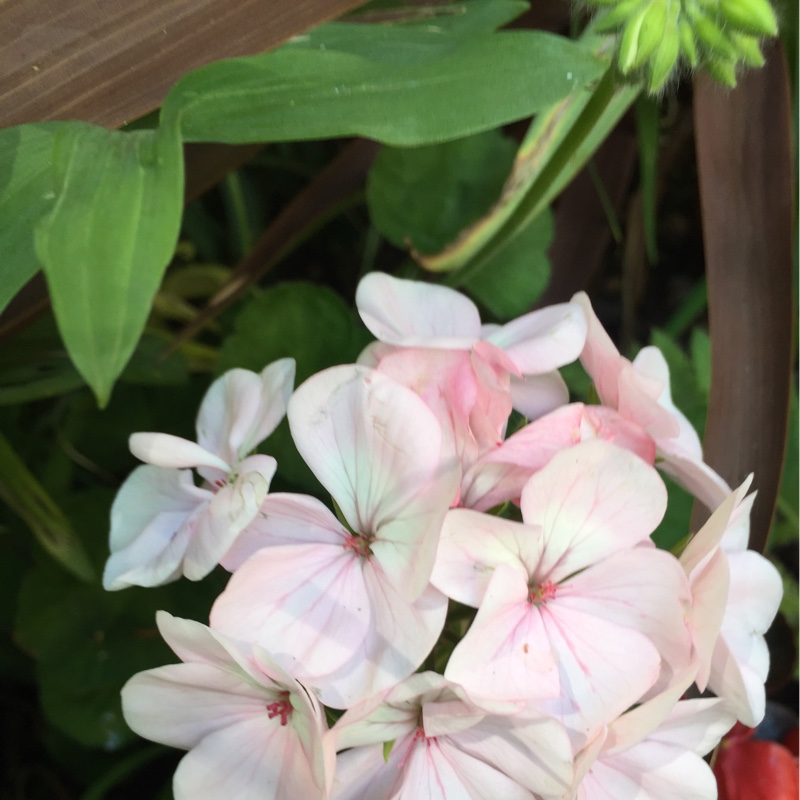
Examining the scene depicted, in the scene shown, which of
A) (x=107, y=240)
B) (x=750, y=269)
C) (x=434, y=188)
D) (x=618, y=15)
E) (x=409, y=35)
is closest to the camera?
(x=107, y=240)

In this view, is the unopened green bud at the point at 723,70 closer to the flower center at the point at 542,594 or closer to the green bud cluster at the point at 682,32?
the green bud cluster at the point at 682,32

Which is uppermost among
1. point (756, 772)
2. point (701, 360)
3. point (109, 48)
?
point (109, 48)

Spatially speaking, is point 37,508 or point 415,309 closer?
point 415,309

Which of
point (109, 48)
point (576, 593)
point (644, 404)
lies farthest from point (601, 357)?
point (109, 48)

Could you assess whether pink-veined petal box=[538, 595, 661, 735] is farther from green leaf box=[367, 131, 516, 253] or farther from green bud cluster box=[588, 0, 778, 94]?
green leaf box=[367, 131, 516, 253]

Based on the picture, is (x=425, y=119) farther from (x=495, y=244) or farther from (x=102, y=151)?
(x=495, y=244)

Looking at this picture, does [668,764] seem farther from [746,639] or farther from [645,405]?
[645,405]

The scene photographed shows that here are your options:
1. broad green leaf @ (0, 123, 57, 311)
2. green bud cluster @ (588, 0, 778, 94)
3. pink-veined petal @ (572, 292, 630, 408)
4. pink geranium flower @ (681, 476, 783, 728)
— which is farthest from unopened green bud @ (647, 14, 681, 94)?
broad green leaf @ (0, 123, 57, 311)
